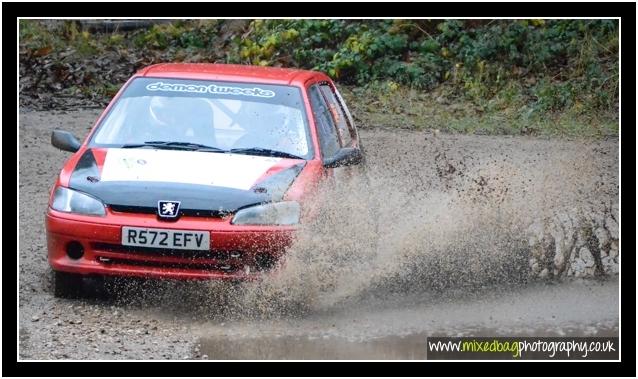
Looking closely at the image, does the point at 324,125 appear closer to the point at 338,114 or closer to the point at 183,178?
the point at 338,114

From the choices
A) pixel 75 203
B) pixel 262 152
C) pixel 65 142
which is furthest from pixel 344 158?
pixel 65 142

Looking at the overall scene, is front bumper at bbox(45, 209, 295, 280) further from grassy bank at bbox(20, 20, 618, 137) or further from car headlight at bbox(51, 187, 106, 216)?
grassy bank at bbox(20, 20, 618, 137)

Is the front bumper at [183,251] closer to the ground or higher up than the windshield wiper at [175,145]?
closer to the ground

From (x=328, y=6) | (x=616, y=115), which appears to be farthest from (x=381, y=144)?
(x=616, y=115)

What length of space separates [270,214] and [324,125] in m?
1.58

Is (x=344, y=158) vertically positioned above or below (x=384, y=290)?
above

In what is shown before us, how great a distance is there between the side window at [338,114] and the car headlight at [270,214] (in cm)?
168

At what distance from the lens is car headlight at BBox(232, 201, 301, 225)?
6.82 metres

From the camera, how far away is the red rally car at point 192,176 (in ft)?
22.2

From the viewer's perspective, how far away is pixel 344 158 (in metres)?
7.68

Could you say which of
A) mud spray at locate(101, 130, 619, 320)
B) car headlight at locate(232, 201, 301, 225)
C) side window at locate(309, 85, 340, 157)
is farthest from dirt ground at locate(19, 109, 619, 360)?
side window at locate(309, 85, 340, 157)

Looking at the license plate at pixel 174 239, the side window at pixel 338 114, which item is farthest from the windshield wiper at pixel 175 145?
the side window at pixel 338 114

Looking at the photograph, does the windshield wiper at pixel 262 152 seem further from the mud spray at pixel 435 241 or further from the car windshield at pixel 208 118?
the mud spray at pixel 435 241

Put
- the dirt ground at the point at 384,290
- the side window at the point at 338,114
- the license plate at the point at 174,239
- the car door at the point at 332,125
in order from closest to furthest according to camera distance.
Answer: the dirt ground at the point at 384,290 → the license plate at the point at 174,239 → the car door at the point at 332,125 → the side window at the point at 338,114
